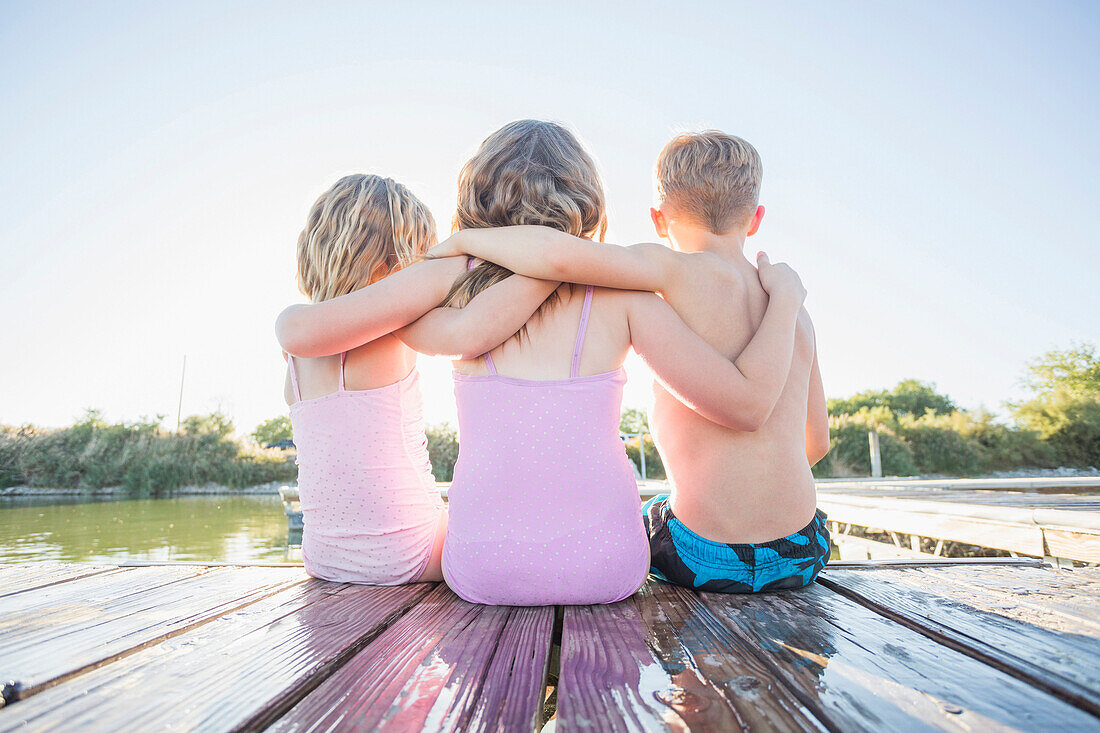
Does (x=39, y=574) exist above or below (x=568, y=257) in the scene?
below

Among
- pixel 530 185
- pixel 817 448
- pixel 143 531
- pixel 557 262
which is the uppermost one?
pixel 530 185

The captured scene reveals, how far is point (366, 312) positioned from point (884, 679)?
3.81ft

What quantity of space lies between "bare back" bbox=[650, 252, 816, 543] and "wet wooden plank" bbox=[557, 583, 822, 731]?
312 mm

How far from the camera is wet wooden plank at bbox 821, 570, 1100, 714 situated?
2.56ft

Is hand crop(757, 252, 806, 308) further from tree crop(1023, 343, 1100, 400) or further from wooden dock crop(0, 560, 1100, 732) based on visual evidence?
tree crop(1023, 343, 1100, 400)

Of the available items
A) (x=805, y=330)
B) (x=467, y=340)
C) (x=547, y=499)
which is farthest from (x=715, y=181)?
(x=547, y=499)

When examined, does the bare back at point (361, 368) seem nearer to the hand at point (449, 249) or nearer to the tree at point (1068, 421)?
the hand at point (449, 249)

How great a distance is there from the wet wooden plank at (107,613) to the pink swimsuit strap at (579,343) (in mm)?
753

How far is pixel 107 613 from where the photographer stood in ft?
4.11

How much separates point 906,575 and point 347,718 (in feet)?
4.72

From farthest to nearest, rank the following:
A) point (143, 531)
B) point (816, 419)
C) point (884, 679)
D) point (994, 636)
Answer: point (143, 531)
point (816, 419)
point (994, 636)
point (884, 679)

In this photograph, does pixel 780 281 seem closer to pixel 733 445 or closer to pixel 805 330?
pixel 805 330

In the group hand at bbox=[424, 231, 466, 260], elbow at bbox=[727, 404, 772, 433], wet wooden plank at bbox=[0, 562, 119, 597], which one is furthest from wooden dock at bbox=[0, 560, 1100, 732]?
hand at bbox=[424, 231, 466, 260]

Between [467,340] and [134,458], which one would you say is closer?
[467,340]
